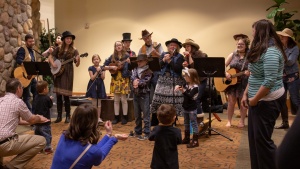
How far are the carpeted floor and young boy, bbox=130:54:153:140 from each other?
299 millimetres

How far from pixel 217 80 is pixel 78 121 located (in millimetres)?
4551

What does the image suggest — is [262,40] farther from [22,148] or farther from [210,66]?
[22,148]

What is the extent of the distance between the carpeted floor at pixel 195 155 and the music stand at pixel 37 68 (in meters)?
1.06

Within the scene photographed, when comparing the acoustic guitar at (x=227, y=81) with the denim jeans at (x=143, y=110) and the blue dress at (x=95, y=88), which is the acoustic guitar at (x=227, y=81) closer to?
the denim jeans at (x=143, y=110)

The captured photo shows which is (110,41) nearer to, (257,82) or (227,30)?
(227,30)

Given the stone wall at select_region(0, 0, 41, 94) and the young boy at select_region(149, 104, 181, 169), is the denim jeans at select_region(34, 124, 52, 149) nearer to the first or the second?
the stone wall at select_region(0, 0, 41, 94)

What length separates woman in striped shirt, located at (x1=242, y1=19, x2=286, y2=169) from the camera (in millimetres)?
3023

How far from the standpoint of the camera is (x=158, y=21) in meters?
10.7

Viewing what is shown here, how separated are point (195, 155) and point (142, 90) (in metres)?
1.41

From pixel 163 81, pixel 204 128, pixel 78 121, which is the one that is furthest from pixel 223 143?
pixel 78 121

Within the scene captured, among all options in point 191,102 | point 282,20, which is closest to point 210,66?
point 191,102

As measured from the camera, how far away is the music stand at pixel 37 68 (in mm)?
6074

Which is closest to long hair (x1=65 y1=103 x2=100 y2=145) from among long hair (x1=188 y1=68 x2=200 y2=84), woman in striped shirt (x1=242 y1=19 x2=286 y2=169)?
woman in striped shirt (x1=242 y1=19 x2=286 y2=169)

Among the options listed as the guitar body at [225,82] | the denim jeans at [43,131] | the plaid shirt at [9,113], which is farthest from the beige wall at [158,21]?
the plaid shirt at [9,113]
